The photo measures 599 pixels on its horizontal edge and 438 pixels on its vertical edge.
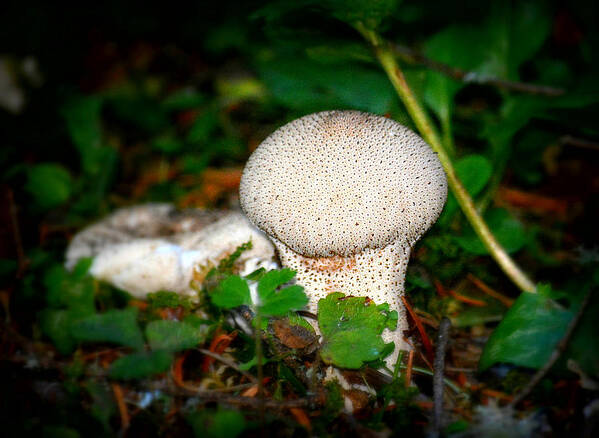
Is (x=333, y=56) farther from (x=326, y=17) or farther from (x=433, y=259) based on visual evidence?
(x=433, y=259)

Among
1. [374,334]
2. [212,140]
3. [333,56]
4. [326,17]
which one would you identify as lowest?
[374,334]

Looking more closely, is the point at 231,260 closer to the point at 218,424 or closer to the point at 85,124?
the point at 218,424

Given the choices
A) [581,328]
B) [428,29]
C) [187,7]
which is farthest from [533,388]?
[187,7]

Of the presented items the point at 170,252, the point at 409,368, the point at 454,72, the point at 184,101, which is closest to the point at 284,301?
the point at 409,368

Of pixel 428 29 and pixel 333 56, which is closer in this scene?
pixel 333 56

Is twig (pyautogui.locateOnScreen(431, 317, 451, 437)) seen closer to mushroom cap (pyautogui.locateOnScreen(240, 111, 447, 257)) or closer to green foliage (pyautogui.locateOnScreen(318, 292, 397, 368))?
green foliage (pyautogui.locateOnScreen(318, 292, 397, 368))

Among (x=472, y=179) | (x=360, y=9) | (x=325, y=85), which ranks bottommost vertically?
(x=472, y=179)
